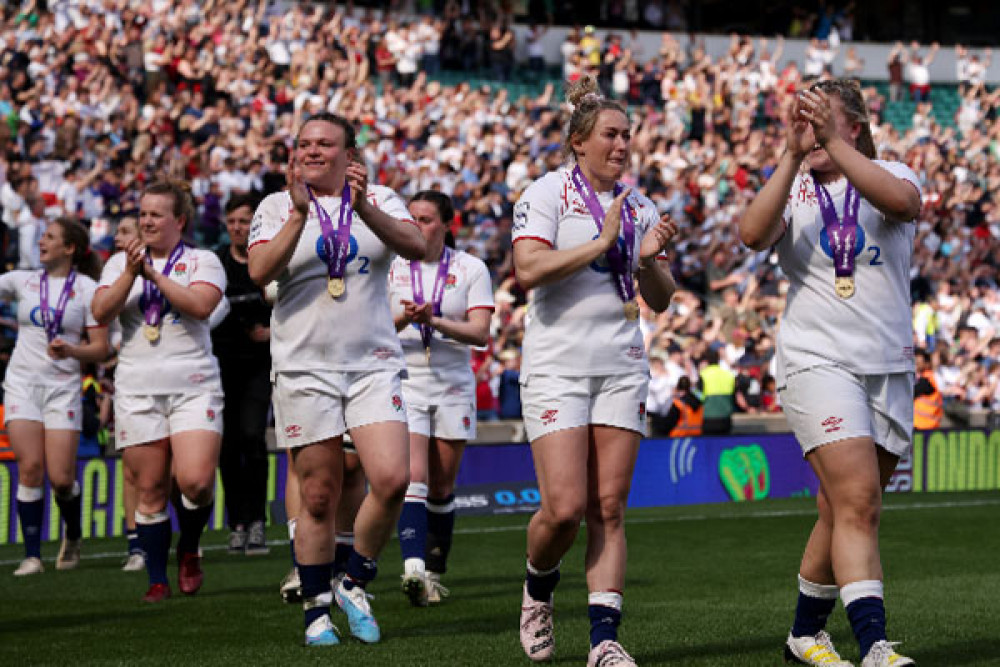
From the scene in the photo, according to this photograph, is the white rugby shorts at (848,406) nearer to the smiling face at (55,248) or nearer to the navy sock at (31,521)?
the smiling face at (55,248)

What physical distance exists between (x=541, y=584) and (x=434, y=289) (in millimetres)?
3071

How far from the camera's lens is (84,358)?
10.7 meters

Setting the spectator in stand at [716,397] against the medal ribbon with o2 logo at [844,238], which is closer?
the medal ribbon with o2 logo at [844,238]

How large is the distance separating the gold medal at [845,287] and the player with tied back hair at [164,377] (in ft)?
13.1

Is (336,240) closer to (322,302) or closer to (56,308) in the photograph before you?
(322,302)

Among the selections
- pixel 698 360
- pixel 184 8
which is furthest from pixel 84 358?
pixel 184 8

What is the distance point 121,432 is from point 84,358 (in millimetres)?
1317

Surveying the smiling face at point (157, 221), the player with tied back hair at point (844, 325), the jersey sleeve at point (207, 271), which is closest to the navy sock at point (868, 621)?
the player with tied back hair at point (844, 325)

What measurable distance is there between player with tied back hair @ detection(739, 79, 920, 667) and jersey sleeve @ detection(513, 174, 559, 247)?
0.84 metres

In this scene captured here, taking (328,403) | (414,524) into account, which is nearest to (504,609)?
(414,524)

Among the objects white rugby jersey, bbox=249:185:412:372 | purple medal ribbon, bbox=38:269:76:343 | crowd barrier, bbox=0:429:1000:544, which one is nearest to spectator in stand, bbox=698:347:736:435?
crowd barrier, bbox=0:429:1000:544

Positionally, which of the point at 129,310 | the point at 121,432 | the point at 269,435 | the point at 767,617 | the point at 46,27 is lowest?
the point at 269,435

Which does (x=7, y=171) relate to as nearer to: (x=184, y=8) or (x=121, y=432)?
(x=184, y=8)

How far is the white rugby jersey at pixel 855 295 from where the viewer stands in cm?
641
